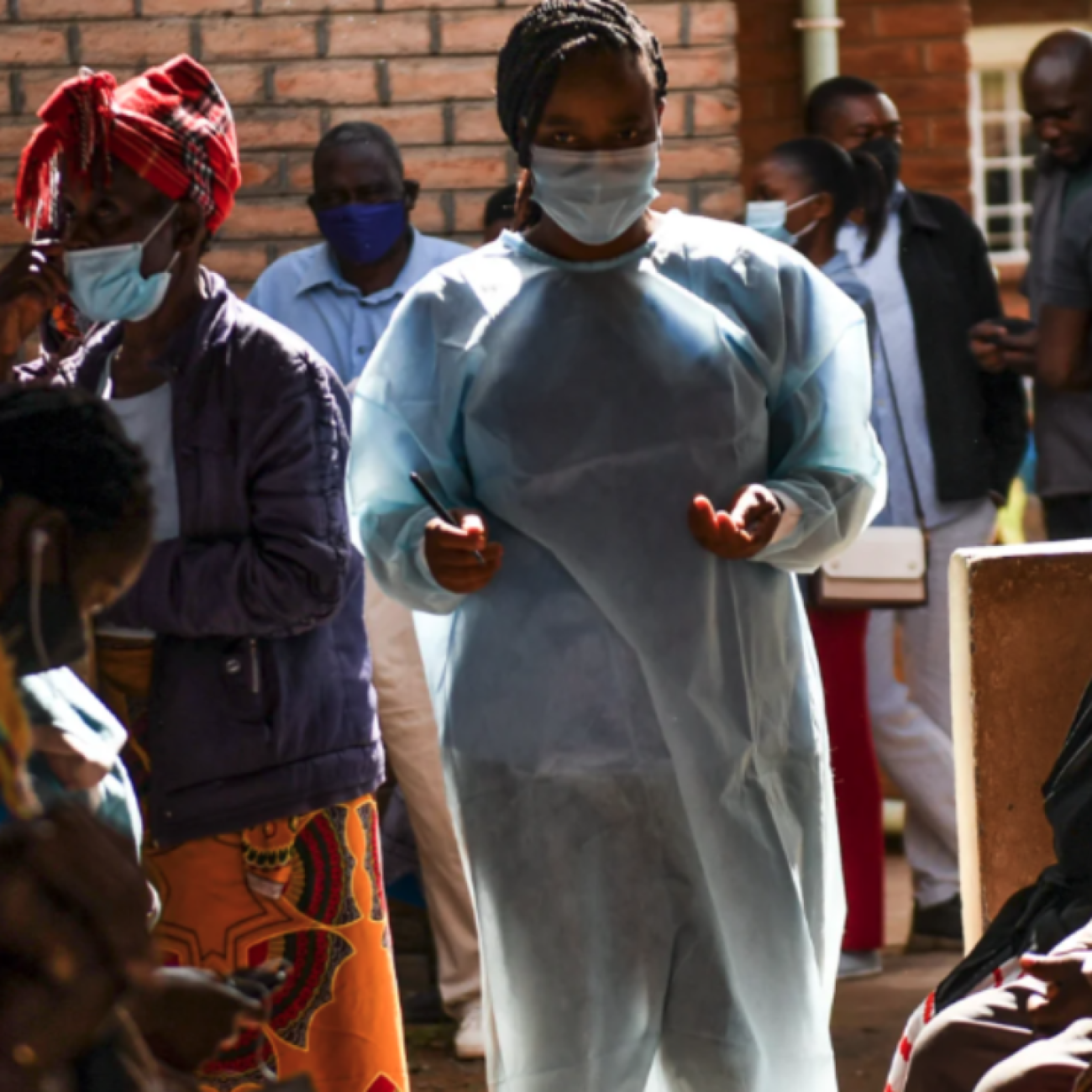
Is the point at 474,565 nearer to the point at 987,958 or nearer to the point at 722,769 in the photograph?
the point at 722,769

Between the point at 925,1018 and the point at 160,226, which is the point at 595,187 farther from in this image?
the point at 925,1018

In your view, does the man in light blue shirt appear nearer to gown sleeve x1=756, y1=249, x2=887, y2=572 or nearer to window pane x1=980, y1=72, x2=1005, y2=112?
gown sleeve x1=756, y1=249, x2=887, y2=572

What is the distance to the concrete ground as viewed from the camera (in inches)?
182

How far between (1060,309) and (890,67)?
2093 millimetres

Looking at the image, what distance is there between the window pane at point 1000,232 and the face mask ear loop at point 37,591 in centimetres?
1113

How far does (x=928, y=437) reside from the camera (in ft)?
17.5

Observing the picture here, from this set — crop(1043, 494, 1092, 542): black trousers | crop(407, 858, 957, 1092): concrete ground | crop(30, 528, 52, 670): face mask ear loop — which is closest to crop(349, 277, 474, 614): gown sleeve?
crop(30, 528, 52, 670): face mask ear loop

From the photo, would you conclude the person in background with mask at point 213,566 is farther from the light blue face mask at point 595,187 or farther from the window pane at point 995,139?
the window pane at point 995,139

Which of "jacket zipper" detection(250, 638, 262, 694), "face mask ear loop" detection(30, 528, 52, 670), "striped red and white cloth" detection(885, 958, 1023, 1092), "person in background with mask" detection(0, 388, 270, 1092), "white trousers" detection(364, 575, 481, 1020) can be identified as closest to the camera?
"person in background with mask" detection(0, 388, 270, 1092)

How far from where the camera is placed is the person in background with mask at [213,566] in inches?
116

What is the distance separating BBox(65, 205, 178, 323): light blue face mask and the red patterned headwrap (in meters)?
0.06

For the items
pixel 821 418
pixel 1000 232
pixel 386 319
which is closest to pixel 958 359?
pixel 386 319

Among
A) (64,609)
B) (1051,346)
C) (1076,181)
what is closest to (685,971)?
(64,609)

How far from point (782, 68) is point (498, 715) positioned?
452cm
